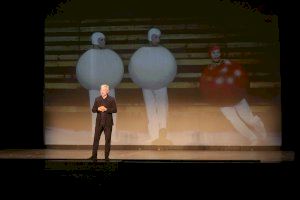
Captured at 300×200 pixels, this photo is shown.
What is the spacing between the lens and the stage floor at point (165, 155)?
904 cm

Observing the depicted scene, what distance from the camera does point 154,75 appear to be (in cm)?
1095

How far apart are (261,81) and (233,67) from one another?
0.61m

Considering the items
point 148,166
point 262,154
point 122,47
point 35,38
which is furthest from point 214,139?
point 35,38

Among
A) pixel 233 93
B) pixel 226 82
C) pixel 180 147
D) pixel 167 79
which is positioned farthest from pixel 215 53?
pixel 180 147

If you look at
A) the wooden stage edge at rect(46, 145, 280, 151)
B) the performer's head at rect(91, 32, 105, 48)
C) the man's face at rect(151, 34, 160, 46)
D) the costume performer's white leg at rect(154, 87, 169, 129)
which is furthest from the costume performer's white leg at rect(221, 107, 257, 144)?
the performer's head at rect(91, 32, 105, 48)

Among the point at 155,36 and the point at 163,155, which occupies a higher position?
the point at 155,36

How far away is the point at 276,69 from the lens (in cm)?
1072

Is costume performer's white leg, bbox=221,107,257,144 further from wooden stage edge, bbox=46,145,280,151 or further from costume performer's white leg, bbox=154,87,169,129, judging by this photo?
costume performer's white leg, bbox=154,87,169,129

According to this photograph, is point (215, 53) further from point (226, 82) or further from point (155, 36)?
point (155, 36)

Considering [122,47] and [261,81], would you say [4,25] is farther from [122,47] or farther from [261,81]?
[261,81]

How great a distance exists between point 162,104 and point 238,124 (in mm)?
1549

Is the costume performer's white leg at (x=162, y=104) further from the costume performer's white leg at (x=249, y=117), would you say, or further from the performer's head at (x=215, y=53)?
the costume performer's white leg at (x=249, y=117)

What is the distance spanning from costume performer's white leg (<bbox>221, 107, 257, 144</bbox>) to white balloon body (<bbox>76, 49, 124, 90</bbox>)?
2247 mm

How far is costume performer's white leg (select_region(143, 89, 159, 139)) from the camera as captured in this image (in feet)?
35.9
